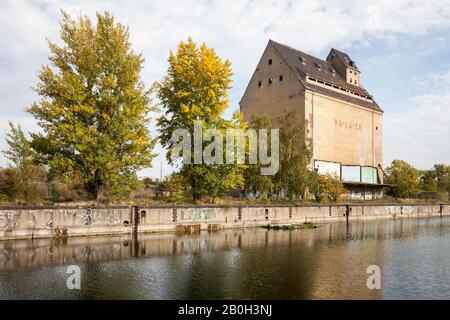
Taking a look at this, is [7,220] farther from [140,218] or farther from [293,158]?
[293,158]

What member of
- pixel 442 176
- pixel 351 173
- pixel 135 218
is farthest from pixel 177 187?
pixel 442 176

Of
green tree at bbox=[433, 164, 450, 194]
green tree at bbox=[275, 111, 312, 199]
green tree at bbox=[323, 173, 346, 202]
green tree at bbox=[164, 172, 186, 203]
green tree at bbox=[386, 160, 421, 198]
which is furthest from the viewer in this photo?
green tree at bbox=[433, 164, 450, 194]

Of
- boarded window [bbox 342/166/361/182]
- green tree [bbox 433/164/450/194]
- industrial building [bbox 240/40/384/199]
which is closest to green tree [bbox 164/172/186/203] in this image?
industrial building [bbox 240/40/384/199]

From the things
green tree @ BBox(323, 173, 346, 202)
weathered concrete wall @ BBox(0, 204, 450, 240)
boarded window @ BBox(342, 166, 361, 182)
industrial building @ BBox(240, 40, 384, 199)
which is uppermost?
industrial building @ BBox(240, 40, 384, 199)

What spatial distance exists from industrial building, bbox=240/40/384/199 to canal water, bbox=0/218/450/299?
3582 centimetres

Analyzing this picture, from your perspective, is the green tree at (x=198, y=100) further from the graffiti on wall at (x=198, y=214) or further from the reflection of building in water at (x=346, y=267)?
the reflection of building in water at (x=346, y=267)

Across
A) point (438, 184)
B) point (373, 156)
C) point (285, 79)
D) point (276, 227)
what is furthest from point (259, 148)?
point (438, 184)

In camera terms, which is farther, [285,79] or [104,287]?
[285,79]

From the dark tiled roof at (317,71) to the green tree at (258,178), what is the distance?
19454 mm

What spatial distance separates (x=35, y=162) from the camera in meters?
32.0

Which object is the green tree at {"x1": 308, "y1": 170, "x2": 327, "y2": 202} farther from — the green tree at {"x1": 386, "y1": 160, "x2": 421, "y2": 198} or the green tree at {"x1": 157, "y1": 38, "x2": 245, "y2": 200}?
the green tree at {"x1": 386, "y1": 160, "x2": 421, "y2": 198}

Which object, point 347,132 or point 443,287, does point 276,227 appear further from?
point 347,132

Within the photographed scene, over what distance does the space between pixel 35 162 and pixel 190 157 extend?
12.7 metres

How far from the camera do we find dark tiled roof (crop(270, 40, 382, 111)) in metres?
65.9
